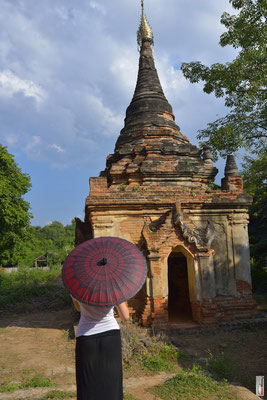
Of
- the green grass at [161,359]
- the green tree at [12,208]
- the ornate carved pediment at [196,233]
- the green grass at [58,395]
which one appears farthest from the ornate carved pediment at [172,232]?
the green tree at [12,208]

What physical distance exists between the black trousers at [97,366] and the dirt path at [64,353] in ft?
6.98

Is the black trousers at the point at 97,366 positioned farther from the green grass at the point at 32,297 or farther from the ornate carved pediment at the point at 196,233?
the green grass at the point at 32,297

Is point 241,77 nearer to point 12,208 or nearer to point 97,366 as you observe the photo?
point 97,366

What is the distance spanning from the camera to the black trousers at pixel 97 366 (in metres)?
2.63

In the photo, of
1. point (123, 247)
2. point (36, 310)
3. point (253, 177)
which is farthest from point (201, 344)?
point (36, 310)

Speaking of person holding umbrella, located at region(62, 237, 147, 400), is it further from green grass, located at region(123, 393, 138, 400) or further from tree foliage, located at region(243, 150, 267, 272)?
tree foliage, located at region(243, 150, 267, 272)

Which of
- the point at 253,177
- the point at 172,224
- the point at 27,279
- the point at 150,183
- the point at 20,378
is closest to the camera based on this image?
the point at 20,378

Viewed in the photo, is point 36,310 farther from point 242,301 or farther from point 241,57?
point 241,57

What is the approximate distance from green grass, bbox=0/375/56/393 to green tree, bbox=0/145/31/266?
14143 millimetres

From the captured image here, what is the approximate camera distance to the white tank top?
267cm

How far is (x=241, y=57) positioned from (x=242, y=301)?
23.1 ft

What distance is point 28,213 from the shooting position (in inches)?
801

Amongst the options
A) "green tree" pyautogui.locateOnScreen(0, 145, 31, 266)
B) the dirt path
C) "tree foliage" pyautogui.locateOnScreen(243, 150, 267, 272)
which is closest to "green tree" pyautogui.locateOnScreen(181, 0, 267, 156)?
"tree foliage" pyautogui.locateOnScreen(243, 150, 267, 272)

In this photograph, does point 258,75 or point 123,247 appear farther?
point 258,75
